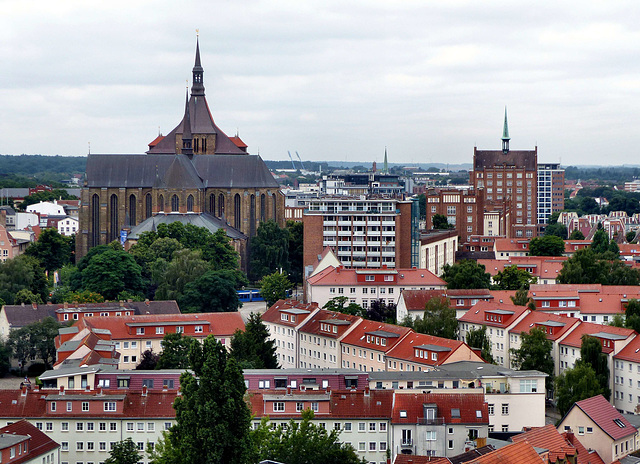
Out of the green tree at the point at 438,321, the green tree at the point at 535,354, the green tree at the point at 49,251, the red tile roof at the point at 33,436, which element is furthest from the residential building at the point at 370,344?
the green tree at the point at 49,251

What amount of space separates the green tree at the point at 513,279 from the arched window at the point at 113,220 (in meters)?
55.3

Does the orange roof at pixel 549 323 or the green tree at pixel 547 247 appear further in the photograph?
the green tree at pixel 547 247

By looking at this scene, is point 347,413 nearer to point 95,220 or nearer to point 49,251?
point 49,251

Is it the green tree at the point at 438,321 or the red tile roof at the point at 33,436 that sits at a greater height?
the green tree at the point at 438,321

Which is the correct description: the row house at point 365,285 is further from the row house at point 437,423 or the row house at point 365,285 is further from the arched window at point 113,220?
the arched window at point 113,220

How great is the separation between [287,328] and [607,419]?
102 feet

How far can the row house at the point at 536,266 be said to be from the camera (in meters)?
118

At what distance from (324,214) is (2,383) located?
4750cm

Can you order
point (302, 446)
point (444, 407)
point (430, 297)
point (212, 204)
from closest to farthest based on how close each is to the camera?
point (302, 446) < point (444, 407) < point (430, 297) < point (212, 204)

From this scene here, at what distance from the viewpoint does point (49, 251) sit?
454 feet

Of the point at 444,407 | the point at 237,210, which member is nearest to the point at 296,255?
the point at 237,210

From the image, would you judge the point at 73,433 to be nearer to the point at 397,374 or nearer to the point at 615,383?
the point at 397,374

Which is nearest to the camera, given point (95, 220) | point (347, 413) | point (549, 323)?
point (347, 413)

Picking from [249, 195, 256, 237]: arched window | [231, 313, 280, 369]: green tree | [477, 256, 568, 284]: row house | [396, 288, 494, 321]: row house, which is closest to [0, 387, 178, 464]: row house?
[231, 313, 280, 369]: green tree
